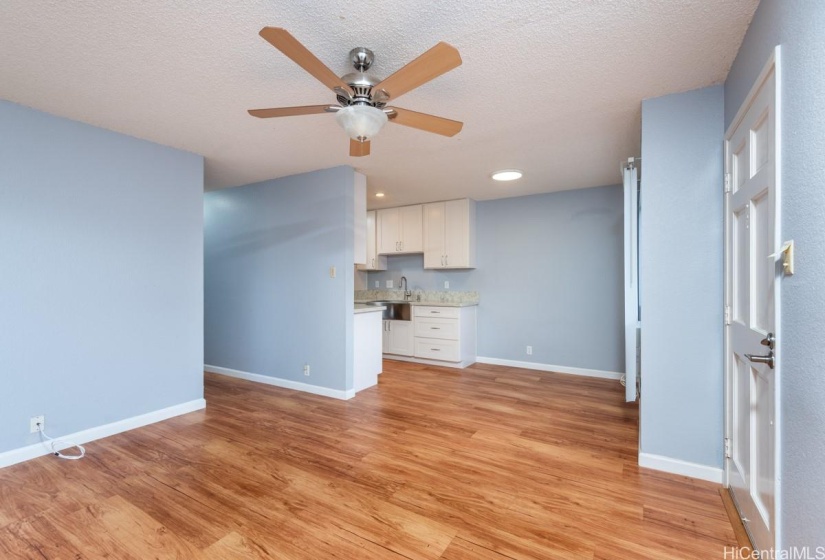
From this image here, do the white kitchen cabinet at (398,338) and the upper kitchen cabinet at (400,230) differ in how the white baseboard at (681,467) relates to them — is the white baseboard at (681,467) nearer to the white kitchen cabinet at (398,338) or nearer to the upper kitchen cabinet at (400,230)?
the white kitchen cabinet at (398,338)

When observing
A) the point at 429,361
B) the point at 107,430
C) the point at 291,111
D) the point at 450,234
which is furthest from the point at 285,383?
the point at 291,111

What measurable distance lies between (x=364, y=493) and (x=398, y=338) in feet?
11.7

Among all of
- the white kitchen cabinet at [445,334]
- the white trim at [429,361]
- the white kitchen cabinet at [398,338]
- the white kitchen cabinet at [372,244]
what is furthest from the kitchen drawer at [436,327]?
the white kitchen cabinet at [372,244]

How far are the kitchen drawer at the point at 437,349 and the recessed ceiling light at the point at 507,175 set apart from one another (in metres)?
2.26

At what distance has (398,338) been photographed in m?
5.74

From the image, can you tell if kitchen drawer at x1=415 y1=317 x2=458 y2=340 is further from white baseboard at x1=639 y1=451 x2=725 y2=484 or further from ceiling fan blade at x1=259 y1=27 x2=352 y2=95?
ceiling fan blade at x1=259 y1=27 x2=352 y2=95

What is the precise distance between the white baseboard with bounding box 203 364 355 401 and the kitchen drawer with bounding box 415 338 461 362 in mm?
1663

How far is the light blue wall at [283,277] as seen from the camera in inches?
156

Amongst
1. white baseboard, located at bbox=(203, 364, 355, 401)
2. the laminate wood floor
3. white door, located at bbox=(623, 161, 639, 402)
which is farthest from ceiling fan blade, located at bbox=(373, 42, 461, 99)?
white baseboard, located at bbox=(203, 364, 355, 401)

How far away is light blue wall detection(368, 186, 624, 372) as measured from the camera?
477cm

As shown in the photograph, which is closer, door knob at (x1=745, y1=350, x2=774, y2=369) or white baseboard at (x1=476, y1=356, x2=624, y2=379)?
door knob at (x1=745, y1=350, x2=774, y2=369)

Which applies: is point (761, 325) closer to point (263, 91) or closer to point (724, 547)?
point (724, 547)

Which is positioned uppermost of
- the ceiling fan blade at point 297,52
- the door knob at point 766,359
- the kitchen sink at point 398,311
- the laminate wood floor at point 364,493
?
the ceiling fan blade at point 297,52

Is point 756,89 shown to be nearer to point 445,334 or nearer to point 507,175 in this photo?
point 507,175
